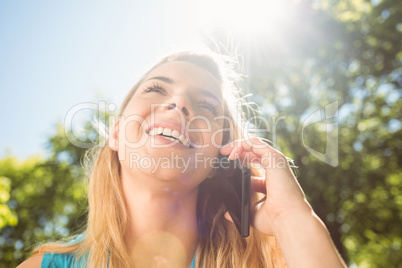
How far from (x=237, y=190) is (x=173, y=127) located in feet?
2.49

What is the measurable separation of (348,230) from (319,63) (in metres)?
8.32

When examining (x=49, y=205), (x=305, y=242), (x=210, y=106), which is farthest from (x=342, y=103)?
(x=49, y=205)

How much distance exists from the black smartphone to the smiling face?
0.51 feet

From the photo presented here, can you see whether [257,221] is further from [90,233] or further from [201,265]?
[90,233]

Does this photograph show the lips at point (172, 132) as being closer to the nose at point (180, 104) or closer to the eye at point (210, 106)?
the nose at point (180, 104)

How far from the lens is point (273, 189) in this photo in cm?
230

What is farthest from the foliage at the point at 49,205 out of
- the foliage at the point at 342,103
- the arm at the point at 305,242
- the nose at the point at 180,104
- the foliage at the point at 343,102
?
the arm at the point at 305,242

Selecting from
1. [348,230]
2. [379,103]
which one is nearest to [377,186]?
[348,230]

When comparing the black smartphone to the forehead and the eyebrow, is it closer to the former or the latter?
the eyebrow

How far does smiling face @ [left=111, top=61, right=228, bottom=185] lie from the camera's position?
2.48 meters

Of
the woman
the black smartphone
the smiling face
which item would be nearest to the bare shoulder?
the woman

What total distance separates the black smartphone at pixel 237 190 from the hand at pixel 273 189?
87 mm

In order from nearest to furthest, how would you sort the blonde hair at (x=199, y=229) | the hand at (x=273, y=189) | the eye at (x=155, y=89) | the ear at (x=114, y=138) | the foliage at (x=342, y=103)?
the hand at (x=273, y=189) < the blonde hair at (x=199, y=229) < the eye at (x=155, y=89) < the ear at (x=114, y=138) < the foliage at (x=342, y=103)

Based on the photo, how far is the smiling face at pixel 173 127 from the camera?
2480 millimetres
